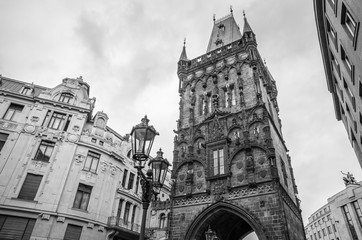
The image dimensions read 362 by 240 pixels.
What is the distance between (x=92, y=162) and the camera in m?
22.1

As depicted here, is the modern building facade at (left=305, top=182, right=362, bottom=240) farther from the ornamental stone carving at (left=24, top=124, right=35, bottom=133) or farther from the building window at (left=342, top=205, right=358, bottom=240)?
the ornamental stone carving at (left=24, top=124, right=35, bottom=133)

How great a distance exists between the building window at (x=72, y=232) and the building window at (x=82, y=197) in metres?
1.59

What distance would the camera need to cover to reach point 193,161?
A: 19.4 meters

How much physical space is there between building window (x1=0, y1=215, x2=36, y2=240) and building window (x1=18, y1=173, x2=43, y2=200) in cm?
164

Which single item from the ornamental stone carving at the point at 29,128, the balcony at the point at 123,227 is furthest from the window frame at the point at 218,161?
the ornamental stone carving at the point at 29,128

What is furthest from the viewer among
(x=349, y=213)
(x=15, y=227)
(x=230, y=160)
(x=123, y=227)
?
(x=349, y=213)

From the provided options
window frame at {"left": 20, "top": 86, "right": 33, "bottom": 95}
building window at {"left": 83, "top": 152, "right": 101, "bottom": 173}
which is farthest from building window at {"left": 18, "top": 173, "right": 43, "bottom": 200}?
window frame at {"left": 20, "top": 86, "right": 33, "bottom": 95}

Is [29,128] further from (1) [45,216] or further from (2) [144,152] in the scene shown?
(2) [144,152]

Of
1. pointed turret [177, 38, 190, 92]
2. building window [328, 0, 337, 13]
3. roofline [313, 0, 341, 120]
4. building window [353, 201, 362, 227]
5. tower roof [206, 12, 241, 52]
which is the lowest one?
building window [353, 201, 362, 227]

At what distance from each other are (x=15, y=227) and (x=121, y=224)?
8.69 meters

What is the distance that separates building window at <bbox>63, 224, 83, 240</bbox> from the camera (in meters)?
18.1

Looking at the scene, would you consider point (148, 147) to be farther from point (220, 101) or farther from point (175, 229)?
point (220, 101)

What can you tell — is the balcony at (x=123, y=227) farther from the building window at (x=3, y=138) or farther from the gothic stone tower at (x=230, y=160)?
the building window at (x=3, y=138)

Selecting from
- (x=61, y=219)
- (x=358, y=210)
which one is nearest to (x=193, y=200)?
(x=61, y=219)
